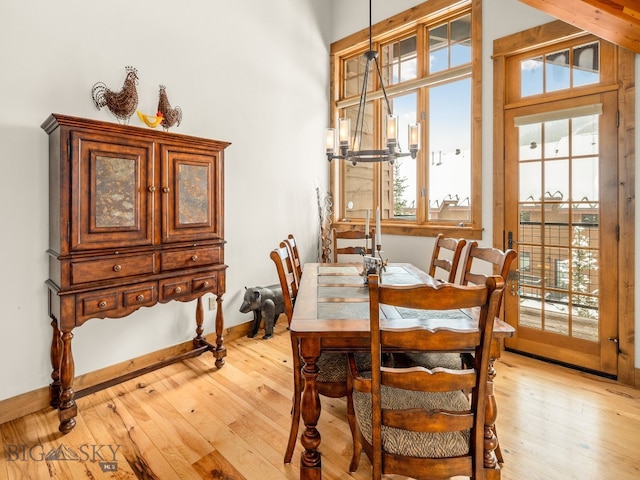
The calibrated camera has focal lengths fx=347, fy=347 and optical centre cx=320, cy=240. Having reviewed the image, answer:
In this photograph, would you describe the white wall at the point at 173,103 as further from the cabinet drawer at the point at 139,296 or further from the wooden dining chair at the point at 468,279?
the wooden dining chair at the point at 468,279

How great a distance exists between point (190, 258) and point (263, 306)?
3.20 ft

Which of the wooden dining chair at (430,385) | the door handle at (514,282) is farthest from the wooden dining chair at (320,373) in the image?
the door handle at (514,282)

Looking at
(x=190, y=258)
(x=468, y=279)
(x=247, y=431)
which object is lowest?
(x=247, y=431)

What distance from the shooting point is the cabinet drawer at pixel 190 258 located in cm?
244

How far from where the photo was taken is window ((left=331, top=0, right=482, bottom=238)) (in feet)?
11.2

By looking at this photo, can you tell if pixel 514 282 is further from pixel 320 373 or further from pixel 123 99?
pixel 123 99

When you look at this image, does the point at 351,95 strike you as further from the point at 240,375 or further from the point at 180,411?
the point at 180,411

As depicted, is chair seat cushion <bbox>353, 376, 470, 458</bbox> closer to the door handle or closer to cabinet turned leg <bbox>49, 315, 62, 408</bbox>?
cabinet turned leg <bbox>49, 315, 62, 408</bbox>

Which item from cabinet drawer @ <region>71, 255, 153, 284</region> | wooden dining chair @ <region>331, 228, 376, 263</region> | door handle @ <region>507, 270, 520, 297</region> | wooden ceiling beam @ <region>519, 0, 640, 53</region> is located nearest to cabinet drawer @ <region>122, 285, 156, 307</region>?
cabinet drawer @ <region>71, 255, 153, 284</region>

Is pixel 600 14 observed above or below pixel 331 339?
above

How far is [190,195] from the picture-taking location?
2.57m

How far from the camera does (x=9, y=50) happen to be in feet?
6.78

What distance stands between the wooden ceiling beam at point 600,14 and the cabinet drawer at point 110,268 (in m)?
2.72

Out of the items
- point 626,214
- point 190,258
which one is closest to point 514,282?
point 626,214
